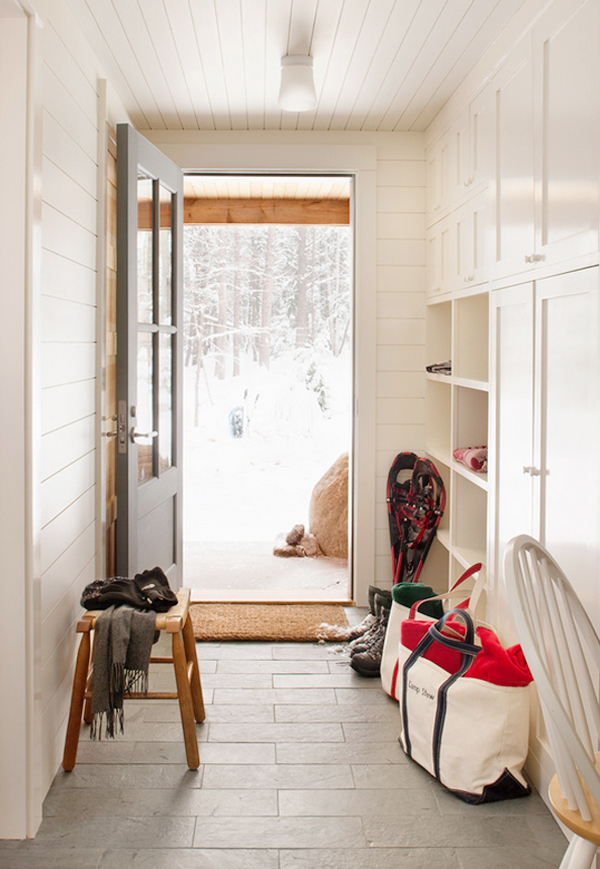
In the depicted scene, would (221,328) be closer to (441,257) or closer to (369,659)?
(441,257)

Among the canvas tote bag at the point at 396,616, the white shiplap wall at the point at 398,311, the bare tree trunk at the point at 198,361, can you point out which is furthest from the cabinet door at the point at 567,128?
the bare tree trunk at the point at 198,361

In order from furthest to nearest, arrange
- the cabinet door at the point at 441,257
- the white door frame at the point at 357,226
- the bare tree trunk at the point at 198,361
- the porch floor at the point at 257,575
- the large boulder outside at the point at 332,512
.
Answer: the bare tree trunk at the point at 198,361 → the large boulder outside at the point at 332,512 → the porch floor at the point at 257,575 → the white door frame at the point at 357,226 → the cabinet door at the point at 441,257

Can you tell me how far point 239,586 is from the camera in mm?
4492

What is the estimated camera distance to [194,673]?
8.62ft

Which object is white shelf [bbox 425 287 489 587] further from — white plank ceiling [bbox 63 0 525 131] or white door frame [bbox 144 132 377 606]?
white plank ceiling [bbox 63 0 525 131]

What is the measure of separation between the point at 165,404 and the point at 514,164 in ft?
6.03

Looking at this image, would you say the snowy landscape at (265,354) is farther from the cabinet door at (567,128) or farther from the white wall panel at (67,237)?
the cabinet door at (567,128)

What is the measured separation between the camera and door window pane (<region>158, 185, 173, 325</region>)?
3.38m

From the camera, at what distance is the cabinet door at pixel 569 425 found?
1.85m

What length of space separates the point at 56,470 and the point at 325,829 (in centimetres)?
129

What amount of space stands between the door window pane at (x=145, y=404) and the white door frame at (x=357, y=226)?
1.11 metres

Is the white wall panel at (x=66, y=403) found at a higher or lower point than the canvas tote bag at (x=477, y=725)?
higher

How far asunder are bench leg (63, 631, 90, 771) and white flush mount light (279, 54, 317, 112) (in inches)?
82.2

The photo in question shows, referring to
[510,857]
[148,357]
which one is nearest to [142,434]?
[148,357]
